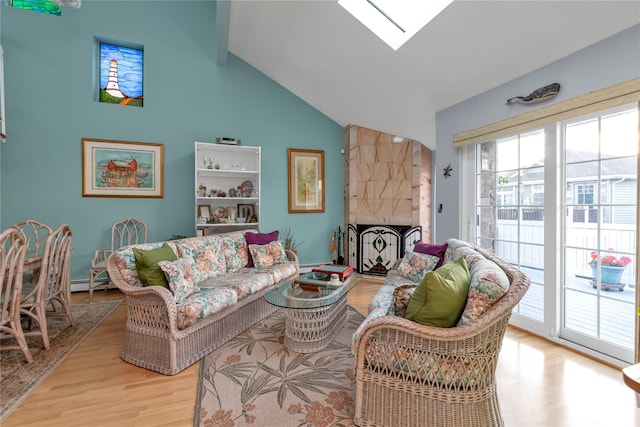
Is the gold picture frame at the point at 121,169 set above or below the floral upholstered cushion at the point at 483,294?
above

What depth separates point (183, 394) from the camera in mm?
1847

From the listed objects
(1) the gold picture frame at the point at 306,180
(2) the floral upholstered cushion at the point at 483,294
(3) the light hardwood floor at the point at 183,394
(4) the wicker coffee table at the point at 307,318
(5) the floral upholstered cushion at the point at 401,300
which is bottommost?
(3) the light hardwood floor at the point at 183,394

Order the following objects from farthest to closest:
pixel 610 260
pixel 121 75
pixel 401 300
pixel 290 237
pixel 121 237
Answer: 1. pixel 290 237
2. pixel 121 75
3. pixel 121 237
4. pixel 610 260
5. pixel 401 300

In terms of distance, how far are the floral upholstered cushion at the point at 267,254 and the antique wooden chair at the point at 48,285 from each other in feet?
5.71

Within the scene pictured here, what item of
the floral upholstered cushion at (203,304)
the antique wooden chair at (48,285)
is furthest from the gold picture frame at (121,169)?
the floral upholstered cushion at (203,304)

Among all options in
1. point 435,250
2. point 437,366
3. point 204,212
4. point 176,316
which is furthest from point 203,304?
point 204,212

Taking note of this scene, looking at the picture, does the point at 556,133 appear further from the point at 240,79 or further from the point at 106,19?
the point at 106,19

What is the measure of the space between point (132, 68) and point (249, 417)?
16.1 feet

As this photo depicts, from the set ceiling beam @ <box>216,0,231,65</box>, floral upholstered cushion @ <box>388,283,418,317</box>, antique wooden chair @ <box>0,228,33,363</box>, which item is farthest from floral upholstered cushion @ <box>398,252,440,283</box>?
ceiling beam @ <box>216,0,231,65</box>

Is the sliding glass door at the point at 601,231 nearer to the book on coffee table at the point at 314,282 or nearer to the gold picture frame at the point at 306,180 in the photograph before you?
the book on coffee table at the point at 314,282

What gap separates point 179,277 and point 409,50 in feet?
10.0

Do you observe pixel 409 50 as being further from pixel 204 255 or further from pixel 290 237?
pixel 290 237

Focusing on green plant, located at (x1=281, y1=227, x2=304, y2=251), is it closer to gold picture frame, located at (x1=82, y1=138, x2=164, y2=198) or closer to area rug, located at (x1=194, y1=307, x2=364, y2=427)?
gold picture frame, located at (x1=82, y1=138, x2=164, y2=198)

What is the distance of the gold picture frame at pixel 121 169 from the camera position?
4078mm
